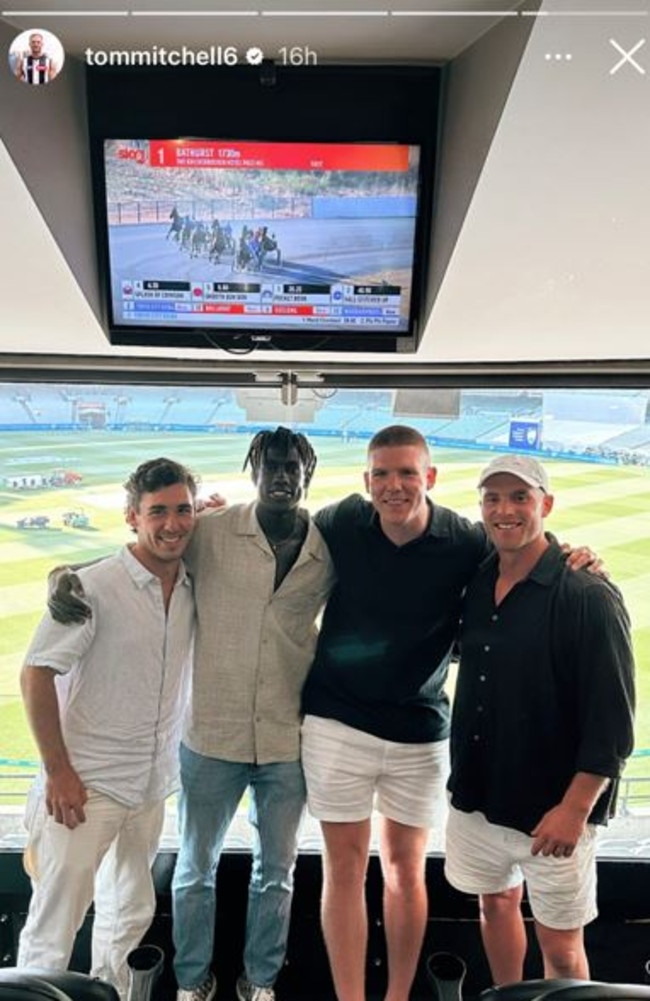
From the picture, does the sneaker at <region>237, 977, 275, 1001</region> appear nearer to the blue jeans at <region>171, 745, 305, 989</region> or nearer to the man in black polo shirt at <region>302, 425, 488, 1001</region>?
the blue jeans at <region>171, 745, 305, 989</region>

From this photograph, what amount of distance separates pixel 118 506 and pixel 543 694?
5.73ft

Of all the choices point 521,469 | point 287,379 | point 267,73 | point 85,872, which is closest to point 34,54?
point 267,73

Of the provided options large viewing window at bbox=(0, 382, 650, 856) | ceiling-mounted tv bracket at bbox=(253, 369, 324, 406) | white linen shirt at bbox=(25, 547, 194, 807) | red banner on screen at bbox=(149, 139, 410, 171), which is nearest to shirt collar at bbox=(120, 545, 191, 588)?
white linen shirt at bbox=(25, 547, 194, 807)

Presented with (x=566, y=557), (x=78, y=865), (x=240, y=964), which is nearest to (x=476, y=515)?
(x=566, y=557)

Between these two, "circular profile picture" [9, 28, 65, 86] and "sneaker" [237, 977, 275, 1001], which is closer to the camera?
"circular profile picture" [9, 28, 65, 86]

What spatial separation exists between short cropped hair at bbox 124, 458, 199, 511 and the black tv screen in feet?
1.31

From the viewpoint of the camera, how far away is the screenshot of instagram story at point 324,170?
150 centimetres

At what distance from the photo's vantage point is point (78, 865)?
2.00m

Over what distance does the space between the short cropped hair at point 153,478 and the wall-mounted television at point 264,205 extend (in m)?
0.37

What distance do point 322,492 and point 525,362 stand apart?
872 mm

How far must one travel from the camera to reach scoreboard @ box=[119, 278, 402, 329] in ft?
6.51

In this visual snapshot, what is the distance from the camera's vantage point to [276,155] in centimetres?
178

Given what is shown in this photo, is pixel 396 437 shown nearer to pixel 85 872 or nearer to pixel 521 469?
pixel 521 469

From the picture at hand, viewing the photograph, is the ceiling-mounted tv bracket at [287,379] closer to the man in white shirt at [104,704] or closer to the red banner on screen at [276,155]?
the man in white shirt at [104,704]
